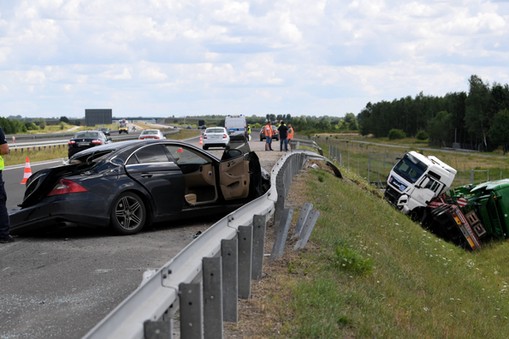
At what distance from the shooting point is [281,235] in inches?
328

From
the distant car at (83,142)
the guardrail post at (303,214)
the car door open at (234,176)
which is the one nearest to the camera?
the guardrail post at (303,214)

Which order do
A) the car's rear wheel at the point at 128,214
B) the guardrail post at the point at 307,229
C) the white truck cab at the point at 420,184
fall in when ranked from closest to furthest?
the guardrail post at the point at 307,229 < the car's rear wheel at the point at 128,214 < the white truck cab at the point at 420,184

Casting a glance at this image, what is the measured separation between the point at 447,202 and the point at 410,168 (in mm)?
2165

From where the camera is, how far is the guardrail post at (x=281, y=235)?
8.33 meters

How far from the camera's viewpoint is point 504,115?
9919 centimetres

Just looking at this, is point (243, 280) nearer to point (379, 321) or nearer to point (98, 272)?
point (379, 321)

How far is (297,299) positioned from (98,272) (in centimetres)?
254

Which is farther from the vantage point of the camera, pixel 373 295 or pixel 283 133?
pixel 283 133

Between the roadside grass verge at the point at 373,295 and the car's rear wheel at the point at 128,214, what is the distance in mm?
2552

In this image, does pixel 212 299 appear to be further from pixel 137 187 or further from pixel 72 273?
pixel 137 187

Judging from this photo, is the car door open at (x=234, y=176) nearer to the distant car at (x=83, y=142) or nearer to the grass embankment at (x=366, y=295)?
the grass embankment at (x=366, y=295)

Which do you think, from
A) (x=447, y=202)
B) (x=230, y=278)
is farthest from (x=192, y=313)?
(x=447, y=202)

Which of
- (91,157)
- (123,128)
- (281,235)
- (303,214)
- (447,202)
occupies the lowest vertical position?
(447,202)

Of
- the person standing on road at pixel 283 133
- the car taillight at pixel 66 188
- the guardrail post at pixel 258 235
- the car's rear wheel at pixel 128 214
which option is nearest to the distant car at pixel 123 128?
the person standing on road at pixel 283 133
